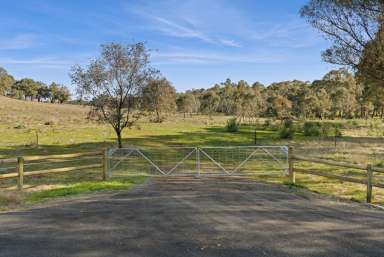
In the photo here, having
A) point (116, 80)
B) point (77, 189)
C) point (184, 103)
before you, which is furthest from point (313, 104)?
point (77, 189)

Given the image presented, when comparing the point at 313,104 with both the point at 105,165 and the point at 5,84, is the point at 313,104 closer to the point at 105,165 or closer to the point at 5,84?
the point at 105,165

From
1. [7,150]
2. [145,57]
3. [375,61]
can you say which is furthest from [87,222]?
[7,150]

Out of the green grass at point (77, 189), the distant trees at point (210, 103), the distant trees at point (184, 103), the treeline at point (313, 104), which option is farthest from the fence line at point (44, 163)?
the distant trees at point (210, 103)

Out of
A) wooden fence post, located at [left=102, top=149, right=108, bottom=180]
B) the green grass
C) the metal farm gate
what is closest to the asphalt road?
the green grass

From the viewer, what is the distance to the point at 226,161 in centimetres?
1831

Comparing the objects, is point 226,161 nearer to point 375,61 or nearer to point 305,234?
point 375,61

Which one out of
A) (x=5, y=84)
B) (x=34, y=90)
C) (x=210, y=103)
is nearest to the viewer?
(x=210, y=103)

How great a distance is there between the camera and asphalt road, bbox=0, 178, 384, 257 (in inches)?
193

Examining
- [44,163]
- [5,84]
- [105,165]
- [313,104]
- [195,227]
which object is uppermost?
[5,84]

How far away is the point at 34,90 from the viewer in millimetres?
113750

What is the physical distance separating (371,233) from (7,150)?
21.0 metres

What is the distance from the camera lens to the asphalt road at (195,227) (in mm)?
4910

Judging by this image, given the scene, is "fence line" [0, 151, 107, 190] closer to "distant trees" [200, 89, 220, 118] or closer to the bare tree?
the bare tree

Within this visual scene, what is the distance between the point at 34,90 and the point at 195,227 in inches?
4681
